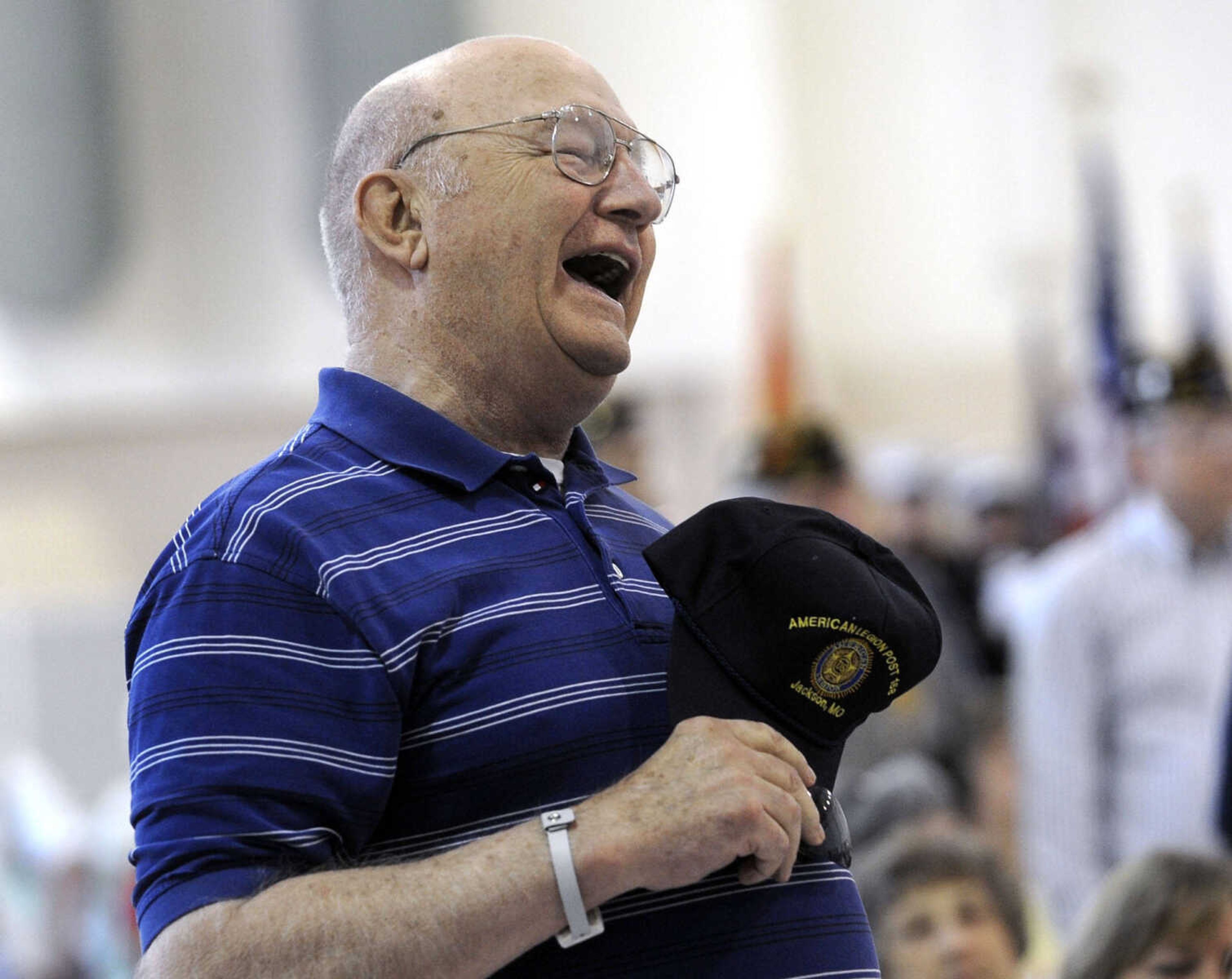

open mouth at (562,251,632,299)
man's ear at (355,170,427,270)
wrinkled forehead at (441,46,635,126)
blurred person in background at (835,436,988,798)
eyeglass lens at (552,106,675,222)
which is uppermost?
wrinkled forehead at (441,46,635,126)

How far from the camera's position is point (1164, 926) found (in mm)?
2432

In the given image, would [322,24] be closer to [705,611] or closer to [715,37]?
[715,37]

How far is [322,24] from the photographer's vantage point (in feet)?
28.1

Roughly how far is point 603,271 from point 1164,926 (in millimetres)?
1494

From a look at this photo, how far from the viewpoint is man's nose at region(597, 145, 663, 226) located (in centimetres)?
151

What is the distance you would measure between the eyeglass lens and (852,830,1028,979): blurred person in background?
1.54m

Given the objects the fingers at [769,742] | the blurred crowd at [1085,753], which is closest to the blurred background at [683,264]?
the blurred crowd at [1085,753]

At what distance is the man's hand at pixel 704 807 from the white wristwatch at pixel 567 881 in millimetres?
15

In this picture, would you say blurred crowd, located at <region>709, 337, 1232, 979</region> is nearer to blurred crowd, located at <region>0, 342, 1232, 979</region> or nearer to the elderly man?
blurred crowd, located at <region>0, 342, 1232, 979</region>

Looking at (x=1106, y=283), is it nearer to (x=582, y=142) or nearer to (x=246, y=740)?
(x=582, y=142)

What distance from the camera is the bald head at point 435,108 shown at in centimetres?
154

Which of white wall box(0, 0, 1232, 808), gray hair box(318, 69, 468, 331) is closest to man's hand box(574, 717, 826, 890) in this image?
gray hair box(318, 69, 468, 331)

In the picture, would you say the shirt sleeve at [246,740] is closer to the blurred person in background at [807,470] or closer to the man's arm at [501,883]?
the man's arm at [501,883]

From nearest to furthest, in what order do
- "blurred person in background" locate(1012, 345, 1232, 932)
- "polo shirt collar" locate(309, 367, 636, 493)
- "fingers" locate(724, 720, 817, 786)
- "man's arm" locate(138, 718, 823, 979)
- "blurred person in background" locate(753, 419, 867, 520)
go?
"man's arm" locate(138, 718, 823, 979)
"fingers" locate(724, 720, 817, 786)
"polo shirt collar" locate(309, 367, 636, 493)
"blurred person in background" locate(1012, 345, 1232, 932)
"blurred person in background" locate(753, 419, 867, 520)
